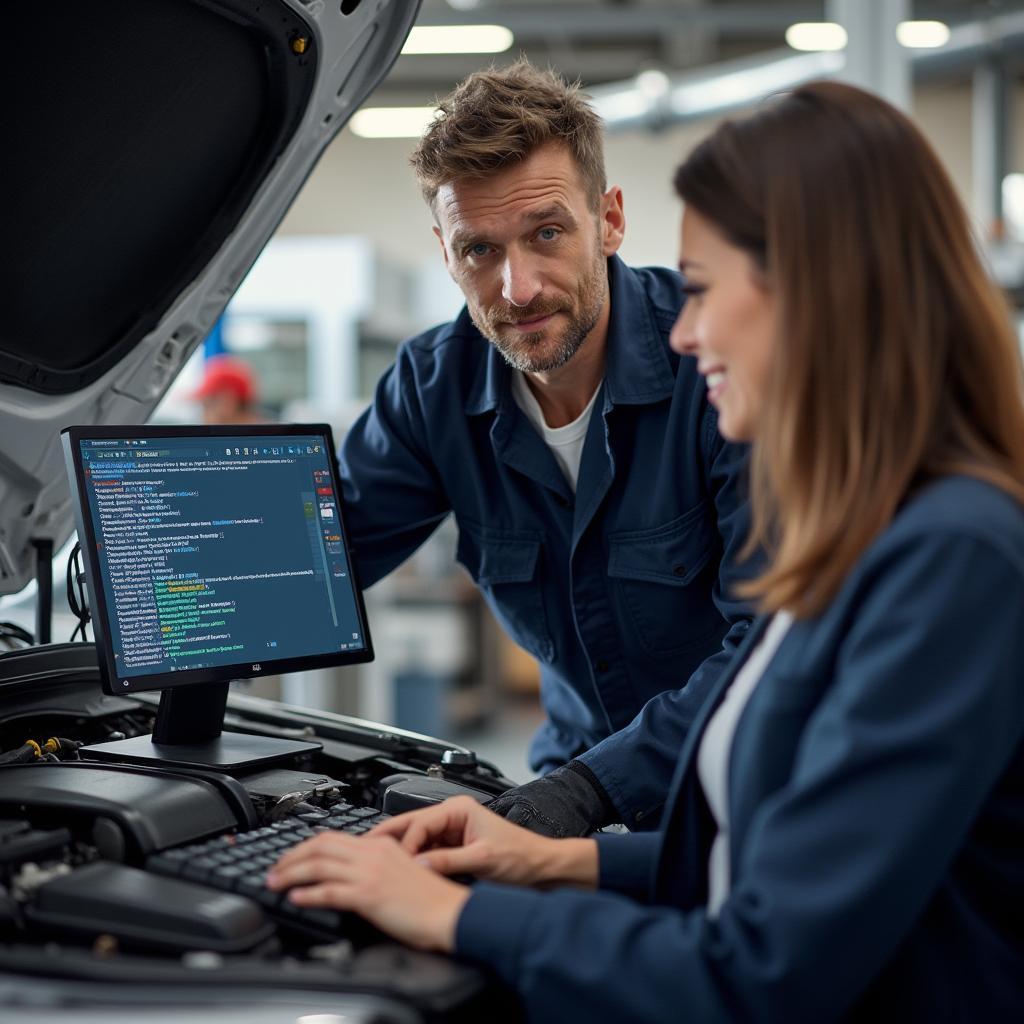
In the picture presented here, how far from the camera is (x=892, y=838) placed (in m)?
0.75

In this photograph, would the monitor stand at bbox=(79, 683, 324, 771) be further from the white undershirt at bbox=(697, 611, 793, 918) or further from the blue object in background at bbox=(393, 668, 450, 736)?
the blue object in background at bbox=(393, 668, 450, 736)

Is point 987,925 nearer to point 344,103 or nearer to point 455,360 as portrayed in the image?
point 455,360

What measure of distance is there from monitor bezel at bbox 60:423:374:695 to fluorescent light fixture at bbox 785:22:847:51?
6.12 meters

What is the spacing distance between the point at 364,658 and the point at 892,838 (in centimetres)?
78

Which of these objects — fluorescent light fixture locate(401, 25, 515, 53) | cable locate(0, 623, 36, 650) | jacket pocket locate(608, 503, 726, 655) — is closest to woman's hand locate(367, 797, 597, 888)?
jacket pocket locate(608, 503, 726, 655)

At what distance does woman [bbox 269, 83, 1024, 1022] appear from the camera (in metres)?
0.76

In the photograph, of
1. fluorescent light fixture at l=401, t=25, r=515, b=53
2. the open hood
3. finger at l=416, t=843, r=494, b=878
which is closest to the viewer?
finger at l=416, t=843, r=494, b=878

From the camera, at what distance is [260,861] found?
1.02 meters

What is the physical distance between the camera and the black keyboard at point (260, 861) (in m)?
0.93

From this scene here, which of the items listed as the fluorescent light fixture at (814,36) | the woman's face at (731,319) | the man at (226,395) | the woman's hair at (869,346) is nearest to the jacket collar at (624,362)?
the woman's face at (731,319)

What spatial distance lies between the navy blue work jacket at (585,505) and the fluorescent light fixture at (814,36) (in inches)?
225

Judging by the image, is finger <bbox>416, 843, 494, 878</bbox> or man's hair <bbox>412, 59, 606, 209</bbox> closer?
finger <bbox>416, 843, 494, 878</bbox>

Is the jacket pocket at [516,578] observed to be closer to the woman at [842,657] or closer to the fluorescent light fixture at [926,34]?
the woman at [842,657]

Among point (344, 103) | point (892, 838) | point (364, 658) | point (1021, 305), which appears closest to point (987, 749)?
point (892, 838)
